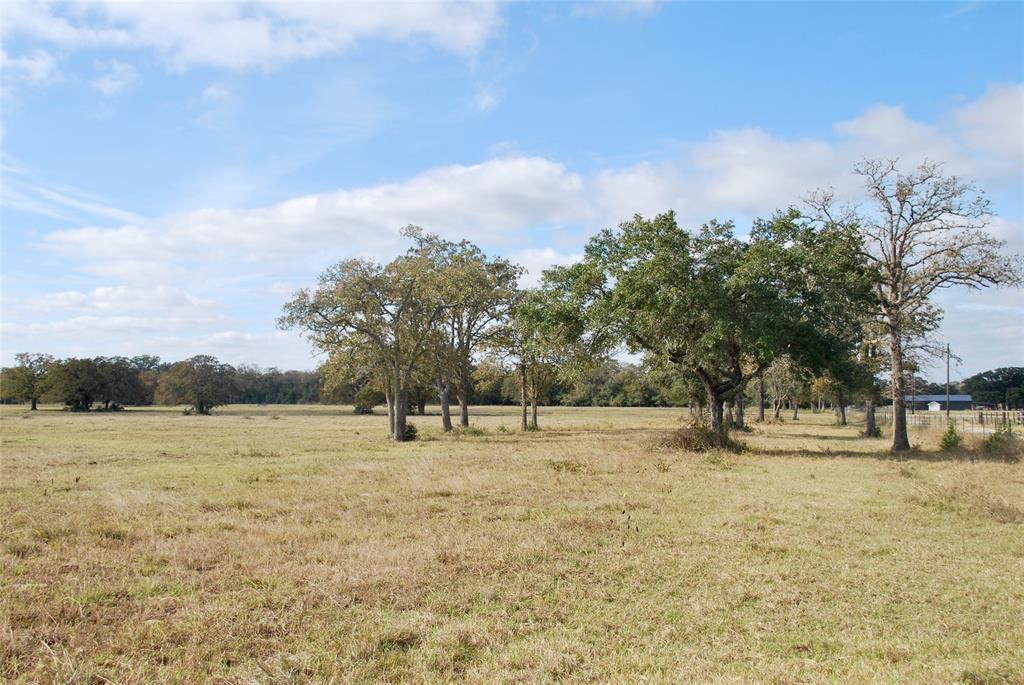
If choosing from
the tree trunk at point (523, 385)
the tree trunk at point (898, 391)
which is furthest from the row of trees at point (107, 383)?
the tree trunk at point (898, 391)

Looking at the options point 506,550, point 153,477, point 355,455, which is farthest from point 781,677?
point 355,455

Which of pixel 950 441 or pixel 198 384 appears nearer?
pixel 950 441

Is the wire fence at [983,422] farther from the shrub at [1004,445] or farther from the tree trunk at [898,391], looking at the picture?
the tree trunk at [898,391]

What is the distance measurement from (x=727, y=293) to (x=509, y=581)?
19.4m

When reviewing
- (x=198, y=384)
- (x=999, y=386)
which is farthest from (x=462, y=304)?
(x=999, y=386)

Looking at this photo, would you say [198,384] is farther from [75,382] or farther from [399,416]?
[399,416]

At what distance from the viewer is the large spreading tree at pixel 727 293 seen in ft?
82.0

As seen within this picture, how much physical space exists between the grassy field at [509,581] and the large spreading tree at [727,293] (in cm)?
937

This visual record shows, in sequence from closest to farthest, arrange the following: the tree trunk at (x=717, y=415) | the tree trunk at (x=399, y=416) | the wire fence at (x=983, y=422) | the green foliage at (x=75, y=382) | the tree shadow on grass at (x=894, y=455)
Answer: the tree shadow on grass at (x=894, y=455), the tree trunk at (x=717, y=415), the tree trunk at (x=399, y=416), the wire fence at (x=983, y=422), the green foliage at (x=75, y=382)

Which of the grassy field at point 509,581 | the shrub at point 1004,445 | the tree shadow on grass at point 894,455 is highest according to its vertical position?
the shrub at point 1004,445

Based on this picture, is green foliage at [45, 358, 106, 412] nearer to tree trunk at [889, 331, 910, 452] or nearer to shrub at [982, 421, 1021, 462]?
tree trunk at [889, 331, 910, 452]

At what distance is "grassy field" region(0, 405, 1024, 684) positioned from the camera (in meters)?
5.88

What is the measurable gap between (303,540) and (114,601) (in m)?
3.29

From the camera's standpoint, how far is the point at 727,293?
2525 centimetres
